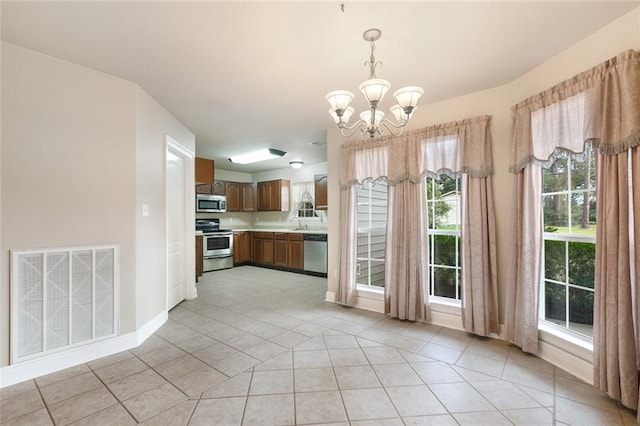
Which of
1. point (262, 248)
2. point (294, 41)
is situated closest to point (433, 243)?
point (294, 41)

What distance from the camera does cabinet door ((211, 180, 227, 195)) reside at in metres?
7.11

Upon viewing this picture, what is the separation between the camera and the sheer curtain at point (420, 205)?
2932 millimetres

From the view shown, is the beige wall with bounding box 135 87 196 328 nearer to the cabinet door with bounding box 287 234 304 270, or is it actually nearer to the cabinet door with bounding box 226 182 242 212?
the cabinet door with bounding box 287 234 304 270

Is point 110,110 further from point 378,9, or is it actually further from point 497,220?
point 497,220

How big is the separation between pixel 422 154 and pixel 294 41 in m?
1.87

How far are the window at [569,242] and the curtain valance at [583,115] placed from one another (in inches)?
6.7

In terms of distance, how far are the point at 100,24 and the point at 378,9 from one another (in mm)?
1828

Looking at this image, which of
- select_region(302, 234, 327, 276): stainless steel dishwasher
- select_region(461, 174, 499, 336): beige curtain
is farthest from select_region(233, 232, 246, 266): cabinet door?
select_region(461, 174, 499, 336): beige curtain

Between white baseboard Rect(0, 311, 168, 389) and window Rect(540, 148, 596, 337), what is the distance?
378 cm

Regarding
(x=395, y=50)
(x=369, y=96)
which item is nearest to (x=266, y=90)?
(x=395, y=50)

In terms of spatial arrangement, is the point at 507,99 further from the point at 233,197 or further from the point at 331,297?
the point at 233,197

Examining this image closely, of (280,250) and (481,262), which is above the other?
(481,262)

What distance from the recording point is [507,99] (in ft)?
9.43

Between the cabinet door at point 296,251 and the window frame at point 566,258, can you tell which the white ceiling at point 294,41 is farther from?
the cabinet door at point 296,251
